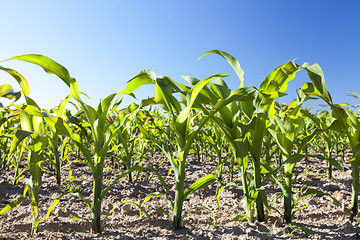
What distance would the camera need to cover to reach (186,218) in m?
1.83

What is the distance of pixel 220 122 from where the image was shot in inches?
57.4

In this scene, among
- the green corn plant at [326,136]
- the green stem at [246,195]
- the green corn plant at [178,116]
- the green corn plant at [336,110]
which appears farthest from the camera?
the green corn plant at [326,136]

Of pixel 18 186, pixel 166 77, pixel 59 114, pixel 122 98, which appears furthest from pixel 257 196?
pixel 18 186

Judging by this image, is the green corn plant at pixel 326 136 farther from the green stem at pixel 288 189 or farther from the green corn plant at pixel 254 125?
the green corn plant at pixel 254 125

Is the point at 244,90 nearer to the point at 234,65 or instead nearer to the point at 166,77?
the point at 234,65

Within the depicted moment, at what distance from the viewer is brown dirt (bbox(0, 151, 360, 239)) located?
1.48 meters

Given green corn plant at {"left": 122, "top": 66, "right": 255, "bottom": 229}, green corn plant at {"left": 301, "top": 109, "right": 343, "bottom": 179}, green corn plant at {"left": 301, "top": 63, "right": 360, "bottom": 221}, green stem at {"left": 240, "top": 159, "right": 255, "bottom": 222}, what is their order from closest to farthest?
green corn plant at {"left": 301, "top": 63, "right": 360, "bottom": 221} → green corn plant at {"left": 122, "top": 66, "right": 255, "bottom": 229} → green stem at {"left": 240, "top": 159, "right": 255, "bottom": 222} → green corn plant at {"left": 301, "top": 109, "right": 343, "bottom": 179}

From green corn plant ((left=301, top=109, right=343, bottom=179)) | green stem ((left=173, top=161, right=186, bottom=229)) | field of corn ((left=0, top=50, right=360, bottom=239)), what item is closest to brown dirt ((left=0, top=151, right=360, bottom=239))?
field of corn ((left=0, top=50, right=360, bottom=239))

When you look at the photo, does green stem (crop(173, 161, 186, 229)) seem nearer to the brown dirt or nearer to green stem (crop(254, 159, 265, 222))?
the brown dirt

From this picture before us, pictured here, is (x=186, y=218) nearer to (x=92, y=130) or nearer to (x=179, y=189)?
(x=179, y=189)

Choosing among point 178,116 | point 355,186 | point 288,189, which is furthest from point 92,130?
point 355,186

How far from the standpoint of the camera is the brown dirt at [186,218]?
148 centimetres

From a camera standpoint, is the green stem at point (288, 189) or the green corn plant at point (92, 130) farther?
the green stem at point (288, 189)

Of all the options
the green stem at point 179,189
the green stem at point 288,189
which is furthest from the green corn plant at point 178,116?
the green stem at point 288,189
